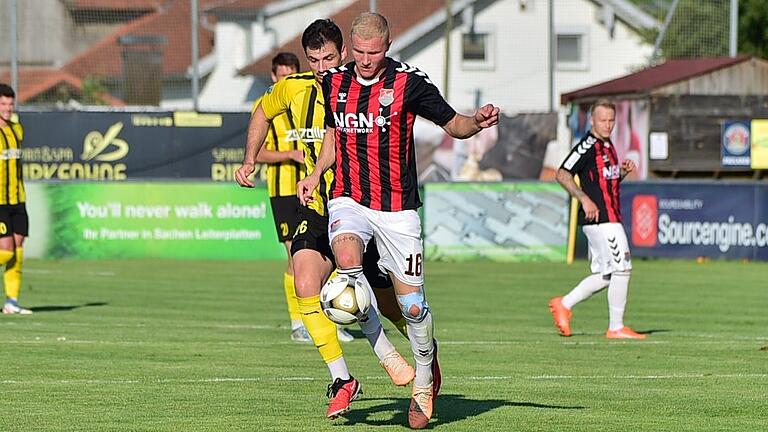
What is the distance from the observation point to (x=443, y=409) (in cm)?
861

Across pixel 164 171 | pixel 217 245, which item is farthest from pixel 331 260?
pixel 164 171

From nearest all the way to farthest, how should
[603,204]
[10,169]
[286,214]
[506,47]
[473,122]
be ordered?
[473,122] < [286,214] < [603,204] < [10,169] < [506,47]

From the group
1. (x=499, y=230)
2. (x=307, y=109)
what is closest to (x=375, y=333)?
(x=307, y=109)

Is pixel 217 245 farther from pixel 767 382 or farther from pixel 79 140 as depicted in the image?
pixel 767 382

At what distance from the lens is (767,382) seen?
32.7ft

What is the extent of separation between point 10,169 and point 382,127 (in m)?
8.20

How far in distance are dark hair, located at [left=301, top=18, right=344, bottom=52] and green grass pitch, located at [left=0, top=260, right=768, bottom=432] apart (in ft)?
6.84

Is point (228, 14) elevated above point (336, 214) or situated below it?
above

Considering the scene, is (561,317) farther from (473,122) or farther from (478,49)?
(478,49)

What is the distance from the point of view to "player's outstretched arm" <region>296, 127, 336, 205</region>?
8172 millimetres

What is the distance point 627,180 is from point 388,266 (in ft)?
61.3

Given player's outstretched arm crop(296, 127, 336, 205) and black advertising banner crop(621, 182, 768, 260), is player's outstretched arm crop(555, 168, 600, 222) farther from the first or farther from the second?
black advertising banner crop(621, 182, 768, 260)

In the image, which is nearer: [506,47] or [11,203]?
[11,203]

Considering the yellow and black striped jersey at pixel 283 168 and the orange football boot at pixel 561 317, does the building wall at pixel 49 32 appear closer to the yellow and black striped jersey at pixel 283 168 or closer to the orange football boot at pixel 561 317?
the yellow and black striped jersey at pixel 283 168
